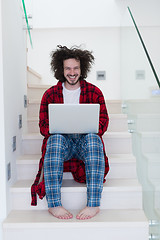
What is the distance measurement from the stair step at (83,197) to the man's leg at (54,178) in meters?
0.13

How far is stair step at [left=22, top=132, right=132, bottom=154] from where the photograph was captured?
2.34m

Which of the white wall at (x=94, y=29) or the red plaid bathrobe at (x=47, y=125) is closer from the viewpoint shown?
the red plaid bathrobe at (x=47, y=125)

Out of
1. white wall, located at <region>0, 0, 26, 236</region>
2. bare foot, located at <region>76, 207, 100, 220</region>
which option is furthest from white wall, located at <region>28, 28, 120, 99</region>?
bare foot, located at <region>76, 207, 100, 220</region>

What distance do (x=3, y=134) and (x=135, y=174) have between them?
972mm

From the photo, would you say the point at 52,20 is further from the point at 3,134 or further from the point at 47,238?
the point at 47,238

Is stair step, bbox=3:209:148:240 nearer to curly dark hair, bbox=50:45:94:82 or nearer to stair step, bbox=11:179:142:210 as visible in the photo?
stair step, bbox=11:179:142:210

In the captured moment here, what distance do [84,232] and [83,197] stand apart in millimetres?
248

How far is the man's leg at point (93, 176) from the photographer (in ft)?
5.70

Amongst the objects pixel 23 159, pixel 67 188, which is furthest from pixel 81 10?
pixel 67 188

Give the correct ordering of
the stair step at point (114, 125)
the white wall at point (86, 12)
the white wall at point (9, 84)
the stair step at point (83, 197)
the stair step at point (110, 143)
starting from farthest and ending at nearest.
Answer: the white wall at point (86, 12) < the stair step at point (114, 125) < the stair step at point (110, 143) < the stair step at point (83, 197) < the white wall at point (9, 84)

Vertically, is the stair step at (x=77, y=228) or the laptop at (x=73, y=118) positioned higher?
the laptop at (x=73, y=118)

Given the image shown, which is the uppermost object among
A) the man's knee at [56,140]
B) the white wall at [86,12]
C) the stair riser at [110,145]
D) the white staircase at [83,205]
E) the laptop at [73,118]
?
the white wall at [86,12]

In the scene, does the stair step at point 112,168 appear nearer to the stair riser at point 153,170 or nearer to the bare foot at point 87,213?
the stair riser at point 153,170

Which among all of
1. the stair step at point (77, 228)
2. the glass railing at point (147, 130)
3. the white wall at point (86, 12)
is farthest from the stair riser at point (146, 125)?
the white wall at point (86, 12)
